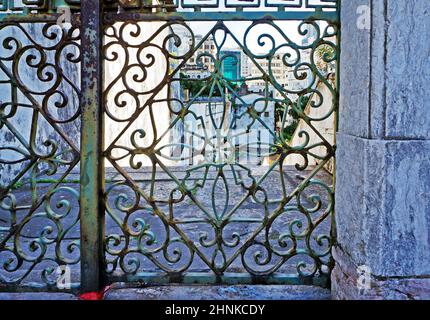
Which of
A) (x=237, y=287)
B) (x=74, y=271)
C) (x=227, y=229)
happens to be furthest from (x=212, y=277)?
(x=227, y=229)

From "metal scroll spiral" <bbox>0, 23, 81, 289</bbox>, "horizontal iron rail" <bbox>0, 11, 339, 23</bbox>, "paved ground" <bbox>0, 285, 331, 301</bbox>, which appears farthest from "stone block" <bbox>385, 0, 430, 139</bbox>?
"metal scroll spiral" <bbox>0, 23, 81, 289</bbox>

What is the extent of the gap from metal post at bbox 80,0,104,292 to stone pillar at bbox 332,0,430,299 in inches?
46.6

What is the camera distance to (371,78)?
73.5 inches

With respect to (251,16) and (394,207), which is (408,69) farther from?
(251,16)

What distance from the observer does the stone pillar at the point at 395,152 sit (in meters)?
1.83

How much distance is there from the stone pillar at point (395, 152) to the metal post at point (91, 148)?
3.88 ft

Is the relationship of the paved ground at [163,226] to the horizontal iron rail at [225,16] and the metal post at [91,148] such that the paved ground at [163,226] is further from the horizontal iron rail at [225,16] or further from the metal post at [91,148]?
the horizontal iron rail at [225,16]

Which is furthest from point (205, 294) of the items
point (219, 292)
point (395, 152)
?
point (395, 152)

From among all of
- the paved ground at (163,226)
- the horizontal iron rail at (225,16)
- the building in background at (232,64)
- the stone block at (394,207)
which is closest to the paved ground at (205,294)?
the paved ground at (163,226)

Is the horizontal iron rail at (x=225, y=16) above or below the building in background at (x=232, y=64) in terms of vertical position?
above

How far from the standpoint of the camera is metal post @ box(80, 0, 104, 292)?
2195 mm

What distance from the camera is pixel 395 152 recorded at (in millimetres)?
1821
